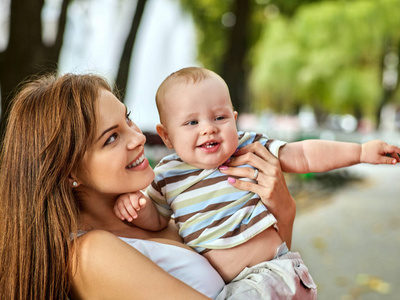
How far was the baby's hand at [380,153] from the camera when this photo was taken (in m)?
1.75

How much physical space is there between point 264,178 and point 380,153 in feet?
1.44

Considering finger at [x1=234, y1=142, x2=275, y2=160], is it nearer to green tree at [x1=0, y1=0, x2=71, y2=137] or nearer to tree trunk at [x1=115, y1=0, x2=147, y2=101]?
green tree at [x1=0, y1=0, x2=71, y2=137]

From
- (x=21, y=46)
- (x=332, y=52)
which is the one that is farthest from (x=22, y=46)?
(x=332, y=52)

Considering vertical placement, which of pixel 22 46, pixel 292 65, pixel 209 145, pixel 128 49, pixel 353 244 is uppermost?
pixel 22 46

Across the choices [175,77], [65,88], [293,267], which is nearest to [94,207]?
[65,88]

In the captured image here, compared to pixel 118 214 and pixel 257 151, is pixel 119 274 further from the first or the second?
pixel 257 151

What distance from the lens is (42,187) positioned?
1.45 m

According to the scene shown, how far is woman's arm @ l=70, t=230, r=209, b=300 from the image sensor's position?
1.37 metres

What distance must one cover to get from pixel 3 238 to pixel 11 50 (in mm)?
2801

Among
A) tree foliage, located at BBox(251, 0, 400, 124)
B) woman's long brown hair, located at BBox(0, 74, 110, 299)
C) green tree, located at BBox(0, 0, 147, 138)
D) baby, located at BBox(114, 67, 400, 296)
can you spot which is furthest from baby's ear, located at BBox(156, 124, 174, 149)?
tree foliage, located at BBox(251, 0, 400, 124)

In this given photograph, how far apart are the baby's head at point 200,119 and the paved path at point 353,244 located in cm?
320

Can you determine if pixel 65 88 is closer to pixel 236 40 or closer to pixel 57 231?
pixel 57 231

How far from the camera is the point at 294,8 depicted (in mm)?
12562

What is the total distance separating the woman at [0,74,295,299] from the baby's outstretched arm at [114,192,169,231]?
0.23 ft
